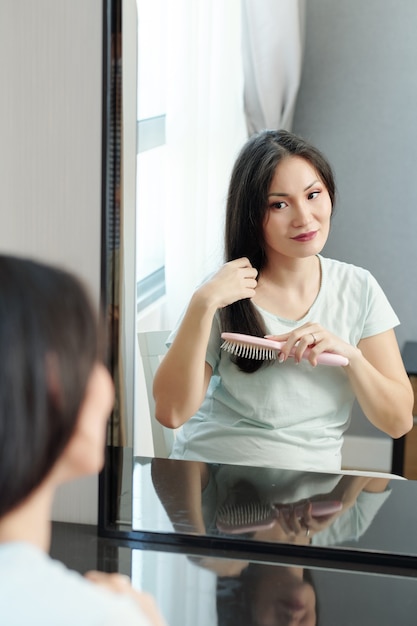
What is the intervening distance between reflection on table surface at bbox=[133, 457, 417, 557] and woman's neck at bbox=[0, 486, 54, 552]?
12.8 inches

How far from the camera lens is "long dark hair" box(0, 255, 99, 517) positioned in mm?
318

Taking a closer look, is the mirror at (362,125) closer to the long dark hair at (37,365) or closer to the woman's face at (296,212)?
the woman's face at (296,212)

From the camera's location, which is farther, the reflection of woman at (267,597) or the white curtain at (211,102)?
the white curtain at (211,102)

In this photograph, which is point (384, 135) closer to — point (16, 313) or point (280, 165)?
point (280, 165)

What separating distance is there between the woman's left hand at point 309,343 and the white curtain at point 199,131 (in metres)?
0.09

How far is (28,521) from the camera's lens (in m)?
0.37

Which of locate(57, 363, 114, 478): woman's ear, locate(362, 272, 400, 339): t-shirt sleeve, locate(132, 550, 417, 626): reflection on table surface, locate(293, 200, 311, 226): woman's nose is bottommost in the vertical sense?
locate(132, 550, 417, 626): reflection on table surface

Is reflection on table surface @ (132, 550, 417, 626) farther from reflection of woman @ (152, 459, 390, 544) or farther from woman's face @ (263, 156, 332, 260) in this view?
woman's face @ (263, 156, 332, 260)

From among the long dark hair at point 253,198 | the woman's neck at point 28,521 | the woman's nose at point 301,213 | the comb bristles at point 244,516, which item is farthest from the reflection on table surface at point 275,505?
the woman's neck at point 28,521

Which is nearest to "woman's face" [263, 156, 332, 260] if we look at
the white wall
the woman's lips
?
the woman's lips

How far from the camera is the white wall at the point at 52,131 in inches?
26.3

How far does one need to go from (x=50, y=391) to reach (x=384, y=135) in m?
0.44

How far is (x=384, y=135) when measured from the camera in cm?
68

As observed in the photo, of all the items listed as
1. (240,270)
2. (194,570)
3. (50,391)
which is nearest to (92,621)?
(50,391)
